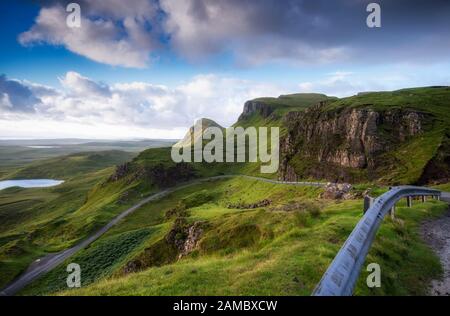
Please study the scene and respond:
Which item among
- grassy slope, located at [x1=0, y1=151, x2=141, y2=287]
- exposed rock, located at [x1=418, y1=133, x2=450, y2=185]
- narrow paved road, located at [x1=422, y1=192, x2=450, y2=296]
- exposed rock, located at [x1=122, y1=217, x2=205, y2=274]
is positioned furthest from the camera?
grassy slope, located at [x1=0, y1=151, x2=141, y2=287]

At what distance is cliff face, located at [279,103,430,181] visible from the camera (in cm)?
7662

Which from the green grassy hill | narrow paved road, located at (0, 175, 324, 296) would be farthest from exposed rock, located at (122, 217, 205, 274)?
narrow paved road, located at (0, 175, 324, 296)

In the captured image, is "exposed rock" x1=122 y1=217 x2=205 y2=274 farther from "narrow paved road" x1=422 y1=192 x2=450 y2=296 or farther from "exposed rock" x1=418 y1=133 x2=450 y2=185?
"exposed rock" x1=418 y1=133 x2=450 y2=185

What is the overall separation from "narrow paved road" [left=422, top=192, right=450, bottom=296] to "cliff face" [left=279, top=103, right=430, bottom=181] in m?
55.6

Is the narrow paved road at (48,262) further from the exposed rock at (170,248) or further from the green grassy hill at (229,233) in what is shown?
the exposed rock at (170,248)

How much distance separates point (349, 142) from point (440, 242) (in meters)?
75.5

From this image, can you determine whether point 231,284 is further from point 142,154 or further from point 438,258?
point 142,154

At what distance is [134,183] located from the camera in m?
146

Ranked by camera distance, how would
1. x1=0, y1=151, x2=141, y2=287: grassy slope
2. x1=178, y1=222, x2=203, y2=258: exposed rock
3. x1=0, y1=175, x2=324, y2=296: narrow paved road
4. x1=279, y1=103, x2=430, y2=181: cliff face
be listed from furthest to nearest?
x1=0, y1=151, x2=141, y2=287: grassy slope, x1=279, y1=103, x2=430, y2=181: cliff face, x1=0, y1=175, x2=324, y2=296: narrow paved road, x1=178, y1=222, x2=203, y2=258: exposed rock

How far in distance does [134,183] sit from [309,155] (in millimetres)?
86074

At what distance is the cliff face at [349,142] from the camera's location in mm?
76625

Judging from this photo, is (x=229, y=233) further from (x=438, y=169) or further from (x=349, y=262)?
(x=438, y=169)

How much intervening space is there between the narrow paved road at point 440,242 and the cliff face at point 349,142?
182ft

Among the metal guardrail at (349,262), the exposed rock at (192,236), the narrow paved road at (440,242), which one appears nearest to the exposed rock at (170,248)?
the exposed rock at (192,236)
